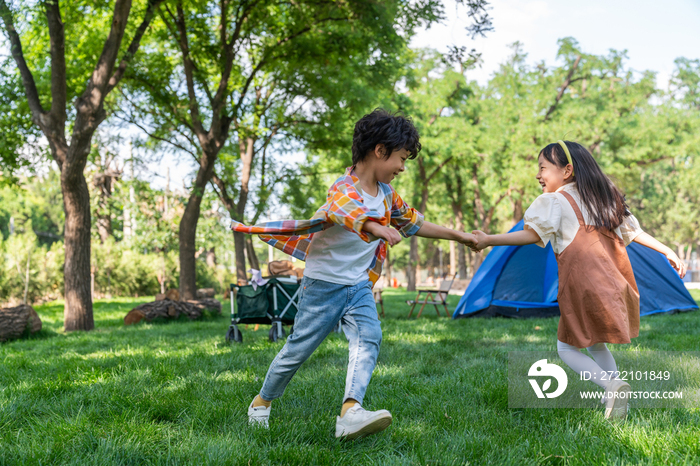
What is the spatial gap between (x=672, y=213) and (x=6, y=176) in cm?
4293

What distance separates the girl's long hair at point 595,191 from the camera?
298cm

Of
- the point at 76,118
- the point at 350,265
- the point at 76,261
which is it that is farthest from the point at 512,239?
the point at 76,261

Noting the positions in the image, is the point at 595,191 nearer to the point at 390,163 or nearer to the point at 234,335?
the point at 390,163

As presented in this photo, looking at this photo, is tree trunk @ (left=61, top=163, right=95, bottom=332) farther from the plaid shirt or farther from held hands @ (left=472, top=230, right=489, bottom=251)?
held hands @ (left=472, top=230, right=489, bottom=251)

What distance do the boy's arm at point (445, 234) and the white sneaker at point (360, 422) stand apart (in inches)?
43.0

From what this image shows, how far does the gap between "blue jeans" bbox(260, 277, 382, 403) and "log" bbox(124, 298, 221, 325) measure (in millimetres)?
8154

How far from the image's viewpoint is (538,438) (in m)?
2.70

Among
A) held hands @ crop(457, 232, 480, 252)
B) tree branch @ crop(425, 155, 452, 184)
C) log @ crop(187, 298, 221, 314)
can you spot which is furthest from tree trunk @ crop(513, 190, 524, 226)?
held hands @ crop(457, 232, 480, 252)

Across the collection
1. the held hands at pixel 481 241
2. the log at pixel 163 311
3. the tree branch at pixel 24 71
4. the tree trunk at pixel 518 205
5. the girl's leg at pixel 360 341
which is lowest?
the log at pixel 163 311

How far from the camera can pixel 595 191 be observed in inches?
119

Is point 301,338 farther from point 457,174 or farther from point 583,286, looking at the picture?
point 457,174

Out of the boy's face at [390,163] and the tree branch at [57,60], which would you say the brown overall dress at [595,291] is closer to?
the boy's face at [390,163]

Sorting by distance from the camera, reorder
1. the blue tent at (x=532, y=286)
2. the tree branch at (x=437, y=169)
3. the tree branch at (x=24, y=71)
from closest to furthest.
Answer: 1. the tree branch at (x=24, y=71)
2. the blue tent at (x=532, y=286)
3. the tree branch at (x=437, y=169)

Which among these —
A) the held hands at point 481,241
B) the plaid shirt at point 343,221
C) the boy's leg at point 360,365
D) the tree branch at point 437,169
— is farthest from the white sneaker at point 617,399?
the tree branch at point 437,169
